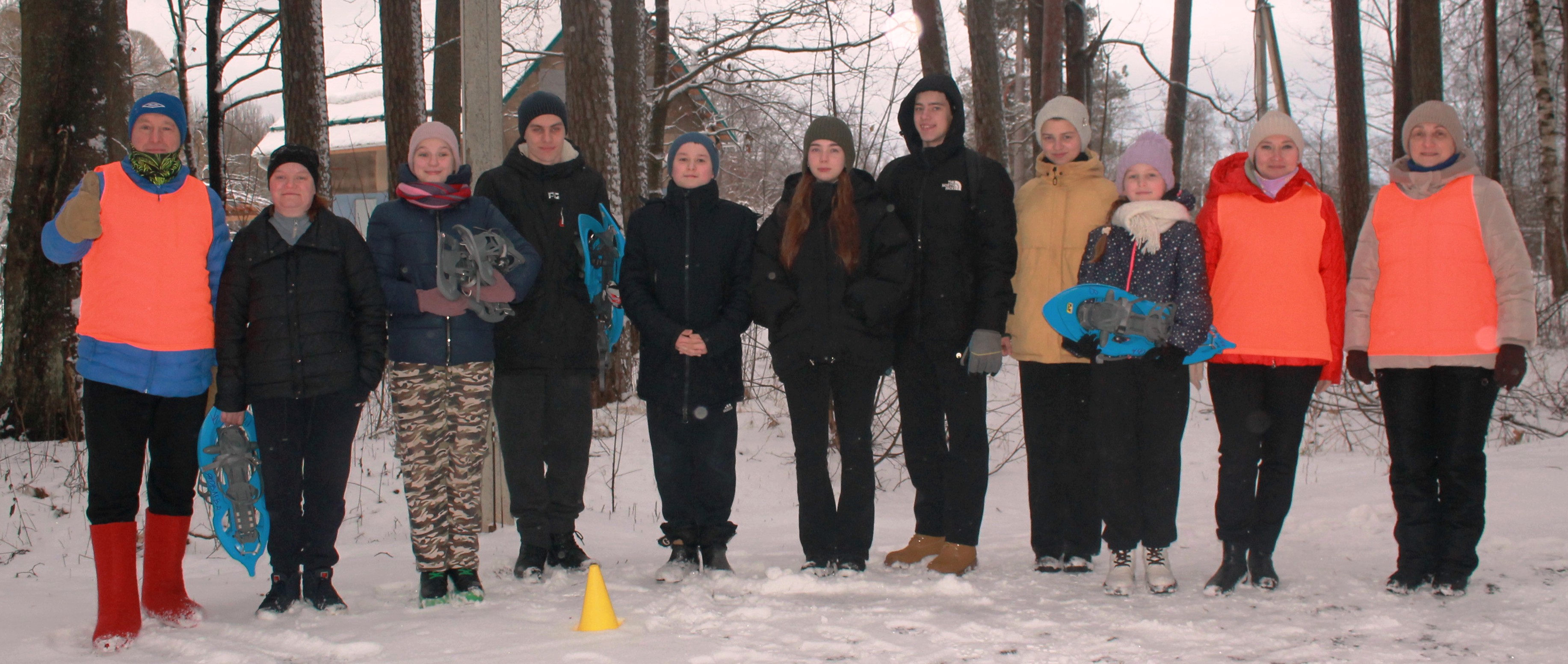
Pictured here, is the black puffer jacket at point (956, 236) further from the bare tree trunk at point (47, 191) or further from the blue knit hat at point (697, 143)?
the bare tree trunk at point (47, 191)

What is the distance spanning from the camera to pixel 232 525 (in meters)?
3.81

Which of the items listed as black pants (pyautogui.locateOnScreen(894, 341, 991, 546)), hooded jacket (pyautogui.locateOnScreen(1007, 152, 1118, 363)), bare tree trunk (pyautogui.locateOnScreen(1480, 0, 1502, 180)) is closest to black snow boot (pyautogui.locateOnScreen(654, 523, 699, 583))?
black pants (pyautogui.locateOnScreen(894, 341, 991, 546))

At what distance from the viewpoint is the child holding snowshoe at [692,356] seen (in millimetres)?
4191

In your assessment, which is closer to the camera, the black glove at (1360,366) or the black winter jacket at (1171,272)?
the black winter jacket at (1171,272)

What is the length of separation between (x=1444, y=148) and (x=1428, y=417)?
107 cm

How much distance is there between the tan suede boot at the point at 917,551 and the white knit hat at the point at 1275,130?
2.10m

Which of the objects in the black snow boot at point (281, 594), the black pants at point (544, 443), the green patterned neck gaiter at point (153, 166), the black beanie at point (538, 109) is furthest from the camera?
the black beanie at point (538, 109)

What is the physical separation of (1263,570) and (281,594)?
3785mm

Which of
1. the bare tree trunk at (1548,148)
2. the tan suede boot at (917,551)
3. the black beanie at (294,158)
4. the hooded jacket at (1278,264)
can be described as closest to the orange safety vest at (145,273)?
the black beanie at (294,158)

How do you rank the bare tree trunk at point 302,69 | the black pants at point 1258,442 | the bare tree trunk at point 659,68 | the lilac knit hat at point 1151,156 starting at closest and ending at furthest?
the black pants at point 1258,442 → the lilac knit hat at point 1151,156 → the bare tree trunk at point 302,69 → the bare tree trunk at point 659,68

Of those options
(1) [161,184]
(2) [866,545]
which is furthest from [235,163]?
(2) [866,545]

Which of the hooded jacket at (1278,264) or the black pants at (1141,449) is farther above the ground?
the hooded jacket at (1278,264)

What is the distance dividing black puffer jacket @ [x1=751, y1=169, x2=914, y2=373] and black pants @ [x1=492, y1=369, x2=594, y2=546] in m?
0.88

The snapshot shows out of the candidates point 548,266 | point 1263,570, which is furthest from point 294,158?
point 1263,570
